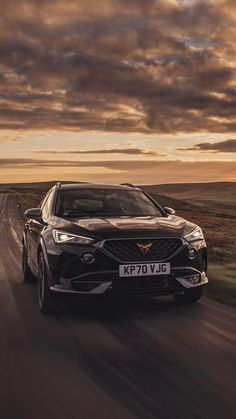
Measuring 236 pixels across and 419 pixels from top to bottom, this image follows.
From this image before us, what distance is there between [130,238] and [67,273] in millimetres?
853

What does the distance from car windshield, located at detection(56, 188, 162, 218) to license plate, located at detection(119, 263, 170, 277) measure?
54.7 inches

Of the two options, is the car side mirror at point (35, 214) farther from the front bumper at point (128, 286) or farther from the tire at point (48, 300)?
the front bumper at point (128, 286)

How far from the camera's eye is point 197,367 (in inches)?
167

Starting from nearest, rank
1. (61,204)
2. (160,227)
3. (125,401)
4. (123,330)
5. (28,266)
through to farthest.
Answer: (125,401) → (123,330) → (160,227) → (61,204) → (28,266)

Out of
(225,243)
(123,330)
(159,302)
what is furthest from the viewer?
(225,243)

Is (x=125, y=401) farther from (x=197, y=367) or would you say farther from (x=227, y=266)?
(x=227, y=266)

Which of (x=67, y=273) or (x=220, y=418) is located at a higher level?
(x=67, y=273)

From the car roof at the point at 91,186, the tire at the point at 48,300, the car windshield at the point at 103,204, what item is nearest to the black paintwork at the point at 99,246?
the tire at the point at 48,300

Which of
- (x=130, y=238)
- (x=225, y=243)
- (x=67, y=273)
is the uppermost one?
(x=130, y=238)

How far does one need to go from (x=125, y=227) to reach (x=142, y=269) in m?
0.61

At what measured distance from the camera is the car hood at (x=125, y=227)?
5953 millimetres

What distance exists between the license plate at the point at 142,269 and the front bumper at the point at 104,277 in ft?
0.16

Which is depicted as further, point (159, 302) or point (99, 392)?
point (159, 302)

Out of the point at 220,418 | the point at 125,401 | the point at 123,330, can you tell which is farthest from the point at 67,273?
the point at 220,418
